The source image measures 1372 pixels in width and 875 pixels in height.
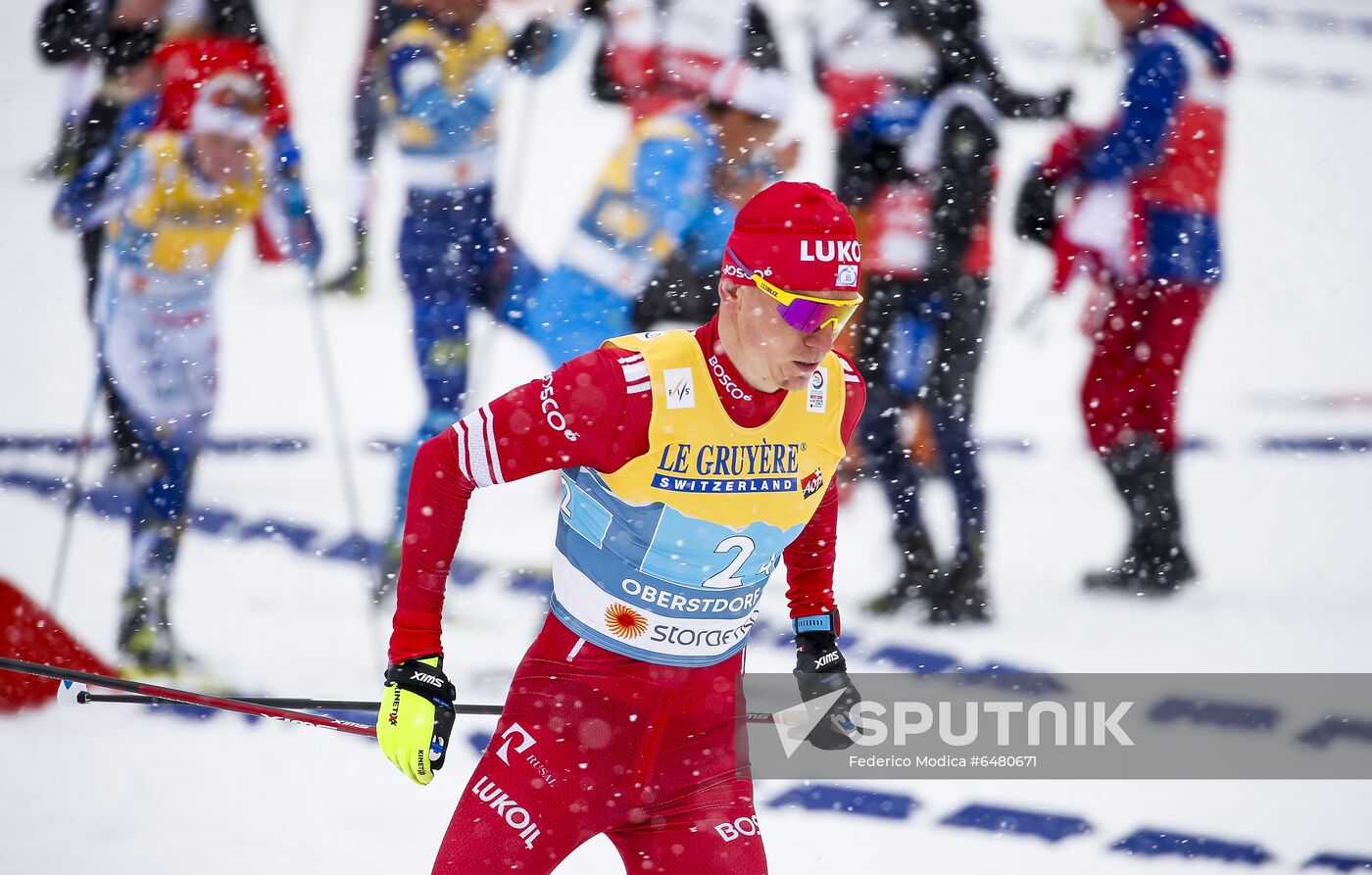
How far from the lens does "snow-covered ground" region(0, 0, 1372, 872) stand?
12.9 feet

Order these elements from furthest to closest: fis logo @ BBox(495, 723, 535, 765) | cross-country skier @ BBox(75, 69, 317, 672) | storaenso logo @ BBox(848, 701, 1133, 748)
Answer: cross-country skier @ BBox(75, 69, 317, 672) → storaenso logo @ BBox(848, 701, 1133, 748) → fis logo @ BBox(495, 723, 535, 765)

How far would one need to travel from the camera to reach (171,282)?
5.17 meters

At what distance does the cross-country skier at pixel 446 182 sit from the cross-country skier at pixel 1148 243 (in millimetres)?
2447

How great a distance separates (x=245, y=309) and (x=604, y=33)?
6.94 ft

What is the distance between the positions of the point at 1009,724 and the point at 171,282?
3509 millimetres

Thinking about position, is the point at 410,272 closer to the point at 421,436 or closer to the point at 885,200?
the point at 421,436

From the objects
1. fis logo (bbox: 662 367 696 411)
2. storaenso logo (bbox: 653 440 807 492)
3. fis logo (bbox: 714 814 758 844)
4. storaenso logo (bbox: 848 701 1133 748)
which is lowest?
storaenso logo (bbox: 848 701 1133 748)

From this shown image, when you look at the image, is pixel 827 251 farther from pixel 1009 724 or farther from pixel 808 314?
pixel 1009 724

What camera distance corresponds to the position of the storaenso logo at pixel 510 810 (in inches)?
85.4

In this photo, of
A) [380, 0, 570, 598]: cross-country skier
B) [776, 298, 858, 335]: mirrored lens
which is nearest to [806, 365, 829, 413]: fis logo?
[776, 298, 858, 335]: mirrored lens

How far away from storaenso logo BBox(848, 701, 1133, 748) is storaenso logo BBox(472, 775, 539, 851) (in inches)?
85.6

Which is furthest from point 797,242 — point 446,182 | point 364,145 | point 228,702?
point 364,145

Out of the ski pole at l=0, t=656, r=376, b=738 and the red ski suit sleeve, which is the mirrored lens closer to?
the red ski suit sleeve

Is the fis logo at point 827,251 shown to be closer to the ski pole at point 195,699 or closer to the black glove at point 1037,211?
the ski pole at point 195,699
